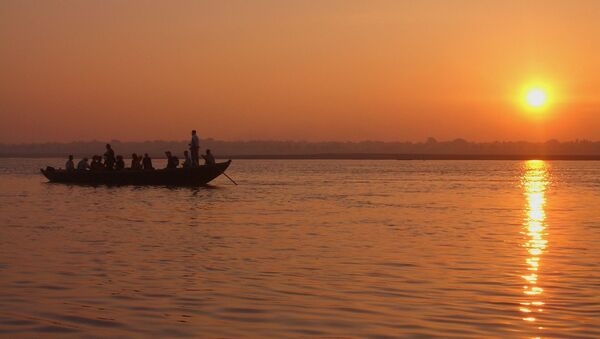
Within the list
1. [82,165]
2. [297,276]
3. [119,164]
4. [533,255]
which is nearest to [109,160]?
[119,164]

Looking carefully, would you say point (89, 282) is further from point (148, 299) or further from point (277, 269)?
point (277, 269)

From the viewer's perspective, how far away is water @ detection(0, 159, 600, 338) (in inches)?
399

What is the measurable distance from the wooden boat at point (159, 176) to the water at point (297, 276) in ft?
54.3

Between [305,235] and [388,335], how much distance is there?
12032 millimetres

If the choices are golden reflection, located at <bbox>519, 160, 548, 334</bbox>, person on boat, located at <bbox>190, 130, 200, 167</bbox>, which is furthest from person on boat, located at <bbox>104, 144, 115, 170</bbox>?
golden reflection, located at <bbox>519, 160, 548, 334</bbox>

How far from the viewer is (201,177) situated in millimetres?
45844

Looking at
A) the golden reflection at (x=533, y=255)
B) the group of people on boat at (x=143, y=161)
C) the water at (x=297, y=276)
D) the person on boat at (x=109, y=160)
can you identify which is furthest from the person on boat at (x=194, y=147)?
the golden reflection at (x=533, y=255)

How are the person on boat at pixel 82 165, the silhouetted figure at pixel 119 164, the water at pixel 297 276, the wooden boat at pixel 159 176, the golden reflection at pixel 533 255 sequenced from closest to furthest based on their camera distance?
the water at pixel 297 276
the golden reflection at pixel 533 255
the wooden boat at pixel 159 176
the silhouetted figure at pixel 119 164
the person on boat at pixel 82 165

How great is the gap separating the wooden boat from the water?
1655 cm

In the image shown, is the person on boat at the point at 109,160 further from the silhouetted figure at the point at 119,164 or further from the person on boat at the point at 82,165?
the person on boat at the point at 82,165

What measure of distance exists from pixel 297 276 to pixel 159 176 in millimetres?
32591

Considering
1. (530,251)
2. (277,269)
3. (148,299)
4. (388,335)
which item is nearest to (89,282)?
(148,299)

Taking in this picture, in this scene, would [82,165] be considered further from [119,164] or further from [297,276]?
[297,276]

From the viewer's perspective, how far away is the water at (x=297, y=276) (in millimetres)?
10141
